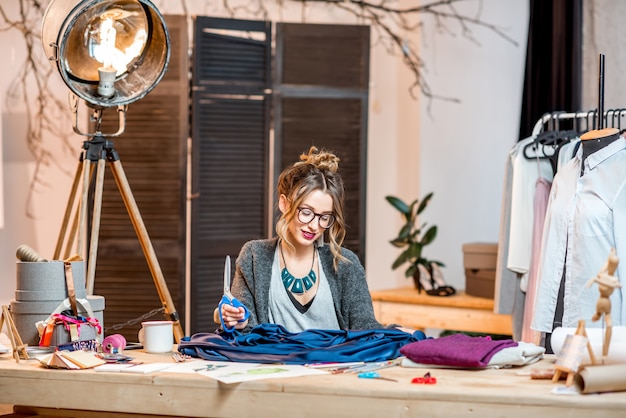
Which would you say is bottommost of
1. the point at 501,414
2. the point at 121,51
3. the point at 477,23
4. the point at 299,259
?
the point at 501,414

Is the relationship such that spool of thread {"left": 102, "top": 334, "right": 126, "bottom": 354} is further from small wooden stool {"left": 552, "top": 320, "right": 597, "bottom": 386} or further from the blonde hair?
small wooden stool {"left": 552, "top": 320, "right": 597, "bottom": 386}

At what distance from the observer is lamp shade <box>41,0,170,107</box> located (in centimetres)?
303

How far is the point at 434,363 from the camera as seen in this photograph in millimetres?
2244

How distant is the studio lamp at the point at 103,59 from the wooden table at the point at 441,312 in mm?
1601

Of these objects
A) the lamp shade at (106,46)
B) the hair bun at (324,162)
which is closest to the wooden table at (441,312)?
the hair bun at (324,162)

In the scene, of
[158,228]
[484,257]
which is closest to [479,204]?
[484,257]

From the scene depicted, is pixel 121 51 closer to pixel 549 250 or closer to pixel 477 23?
pixel 549 250

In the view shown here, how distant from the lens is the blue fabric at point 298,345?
2326mm

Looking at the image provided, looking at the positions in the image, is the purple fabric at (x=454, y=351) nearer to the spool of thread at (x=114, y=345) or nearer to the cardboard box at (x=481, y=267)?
the spool of thread at (x=114, y=345)

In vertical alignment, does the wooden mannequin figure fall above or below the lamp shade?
below

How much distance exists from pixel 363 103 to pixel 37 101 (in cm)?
181

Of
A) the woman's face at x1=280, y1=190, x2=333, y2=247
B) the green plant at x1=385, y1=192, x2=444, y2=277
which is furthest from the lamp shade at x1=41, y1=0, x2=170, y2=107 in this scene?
the green plant at x1=385, y1=192, x2=444, y2=277

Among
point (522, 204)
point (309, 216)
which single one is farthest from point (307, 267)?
point (522, 204)

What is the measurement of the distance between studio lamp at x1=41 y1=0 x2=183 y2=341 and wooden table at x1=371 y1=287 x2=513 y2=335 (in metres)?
1.60
